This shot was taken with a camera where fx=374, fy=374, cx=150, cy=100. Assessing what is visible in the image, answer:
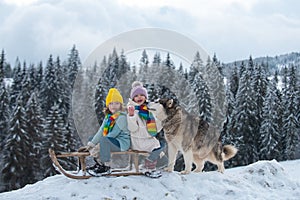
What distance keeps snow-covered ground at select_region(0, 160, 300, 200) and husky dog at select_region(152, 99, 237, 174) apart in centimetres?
38

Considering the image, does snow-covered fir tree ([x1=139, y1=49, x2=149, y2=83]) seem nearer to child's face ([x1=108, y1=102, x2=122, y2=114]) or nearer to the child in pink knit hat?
the child in pink knit hat

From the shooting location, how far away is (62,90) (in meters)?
51.8

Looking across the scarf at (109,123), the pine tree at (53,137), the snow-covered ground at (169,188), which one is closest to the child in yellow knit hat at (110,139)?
the scarf at (109,123)


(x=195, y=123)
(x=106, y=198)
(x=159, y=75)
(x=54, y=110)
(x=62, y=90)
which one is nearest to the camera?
(x=106, y=198)

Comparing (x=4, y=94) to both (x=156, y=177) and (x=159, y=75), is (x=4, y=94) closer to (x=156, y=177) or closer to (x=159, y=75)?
(x=159, y=75)

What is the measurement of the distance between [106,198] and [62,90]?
47488 millimetres

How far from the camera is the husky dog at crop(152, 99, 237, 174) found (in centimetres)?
681

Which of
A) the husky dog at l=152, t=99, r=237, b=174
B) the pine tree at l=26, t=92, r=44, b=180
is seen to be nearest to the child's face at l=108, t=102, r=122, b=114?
the husky dog at l=152, t=99, r=237, b=174

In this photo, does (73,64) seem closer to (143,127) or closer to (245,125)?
(245,125)

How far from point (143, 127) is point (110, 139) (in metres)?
0.60

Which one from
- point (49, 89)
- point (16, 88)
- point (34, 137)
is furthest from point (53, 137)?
point (16, 88)

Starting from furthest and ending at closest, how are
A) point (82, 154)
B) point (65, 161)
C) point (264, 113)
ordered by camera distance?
point (264, 113), point (65, 161), point (82, 154)

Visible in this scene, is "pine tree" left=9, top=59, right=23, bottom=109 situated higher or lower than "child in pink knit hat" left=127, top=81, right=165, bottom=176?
higher

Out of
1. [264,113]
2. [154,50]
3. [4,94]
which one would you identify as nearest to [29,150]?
[4,94]
